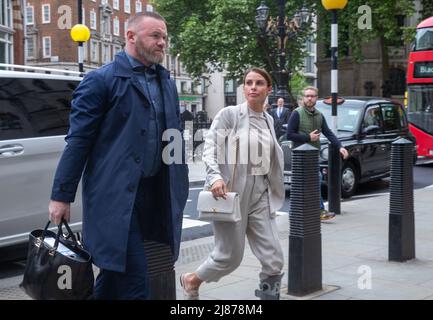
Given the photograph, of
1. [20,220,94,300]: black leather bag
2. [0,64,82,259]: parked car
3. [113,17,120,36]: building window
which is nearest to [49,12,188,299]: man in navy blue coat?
[20,220,94,300]: black leather bag

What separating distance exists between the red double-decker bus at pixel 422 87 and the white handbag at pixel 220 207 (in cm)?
1509

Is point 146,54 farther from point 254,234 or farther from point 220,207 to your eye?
point 254,234

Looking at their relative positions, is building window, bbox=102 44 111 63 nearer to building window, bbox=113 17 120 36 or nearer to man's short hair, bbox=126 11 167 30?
building window, bbox=113 17 120 36

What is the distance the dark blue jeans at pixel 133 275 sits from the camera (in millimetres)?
3311

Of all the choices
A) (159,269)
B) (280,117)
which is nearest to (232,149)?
(159,269)

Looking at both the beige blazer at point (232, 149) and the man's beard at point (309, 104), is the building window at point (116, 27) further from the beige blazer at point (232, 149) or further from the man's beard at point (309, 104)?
the beige blazer at point (232, 149)

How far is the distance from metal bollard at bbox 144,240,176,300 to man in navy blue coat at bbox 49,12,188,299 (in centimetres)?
5

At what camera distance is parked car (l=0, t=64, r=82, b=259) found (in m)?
6.01

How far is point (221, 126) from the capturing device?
4.44 m

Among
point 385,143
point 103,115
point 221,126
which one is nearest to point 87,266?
point 103,115

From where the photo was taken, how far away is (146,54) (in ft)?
11.2

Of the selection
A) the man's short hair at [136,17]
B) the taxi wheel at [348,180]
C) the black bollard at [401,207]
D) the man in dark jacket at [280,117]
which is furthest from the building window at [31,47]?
the man's short hair at [136,17]
